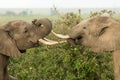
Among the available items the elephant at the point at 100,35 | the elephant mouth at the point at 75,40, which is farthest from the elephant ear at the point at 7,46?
the elephant mouth at the point at 75,40

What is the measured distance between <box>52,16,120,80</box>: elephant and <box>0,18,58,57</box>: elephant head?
0.64ft

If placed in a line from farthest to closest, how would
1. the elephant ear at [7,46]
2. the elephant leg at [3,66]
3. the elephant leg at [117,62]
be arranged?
1. the elephant leg at [3,66]
2. the elephant ear at [7,46]
3. the elephant leg at [117,62]

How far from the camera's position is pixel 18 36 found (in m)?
5.46

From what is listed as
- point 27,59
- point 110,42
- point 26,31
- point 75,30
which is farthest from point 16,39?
point 27,59

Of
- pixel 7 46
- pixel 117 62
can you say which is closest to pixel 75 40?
pixel 117 62

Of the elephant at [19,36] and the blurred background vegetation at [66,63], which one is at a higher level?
the elephant at [19,36]

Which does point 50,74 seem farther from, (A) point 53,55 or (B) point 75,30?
(B) point 75,30

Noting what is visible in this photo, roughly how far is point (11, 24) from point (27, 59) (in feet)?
6.51

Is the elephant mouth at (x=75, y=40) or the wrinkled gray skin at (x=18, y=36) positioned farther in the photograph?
the elephant mouth at (x=75, y=40)

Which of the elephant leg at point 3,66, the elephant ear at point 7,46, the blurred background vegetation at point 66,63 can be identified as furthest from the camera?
the blurred background vegetation at point 66,63

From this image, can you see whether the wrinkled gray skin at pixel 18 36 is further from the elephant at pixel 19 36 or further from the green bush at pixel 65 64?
the green bush at pixel 65 64

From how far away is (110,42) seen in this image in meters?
5.26

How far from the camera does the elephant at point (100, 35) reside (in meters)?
5.25

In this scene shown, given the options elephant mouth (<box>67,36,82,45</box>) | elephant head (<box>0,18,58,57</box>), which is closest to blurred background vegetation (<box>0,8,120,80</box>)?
elephant mouth (<box>67,36,82,45</box>)
